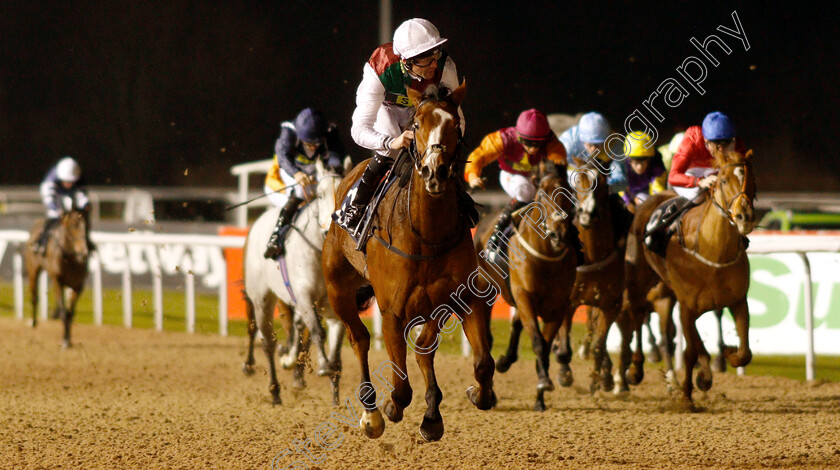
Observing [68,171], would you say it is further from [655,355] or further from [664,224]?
[664,224]

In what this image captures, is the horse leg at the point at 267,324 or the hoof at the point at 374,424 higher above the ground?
the horse leg at the point at 267,324

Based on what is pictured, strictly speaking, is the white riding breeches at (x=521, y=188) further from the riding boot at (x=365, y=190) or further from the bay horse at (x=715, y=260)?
the riding boot at (x=365, y=190)

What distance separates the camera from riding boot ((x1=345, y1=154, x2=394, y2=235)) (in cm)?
473

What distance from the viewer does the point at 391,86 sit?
4.70 m

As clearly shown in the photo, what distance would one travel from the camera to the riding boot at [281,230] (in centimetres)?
691

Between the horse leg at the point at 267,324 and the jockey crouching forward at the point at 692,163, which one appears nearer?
the jockey crouching forward at the point at 692,163

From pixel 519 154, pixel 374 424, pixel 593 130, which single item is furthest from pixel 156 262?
pixel 374 424

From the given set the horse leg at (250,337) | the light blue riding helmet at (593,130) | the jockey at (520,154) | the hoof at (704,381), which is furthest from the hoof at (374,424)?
the light blue riding helmet at (593,130)

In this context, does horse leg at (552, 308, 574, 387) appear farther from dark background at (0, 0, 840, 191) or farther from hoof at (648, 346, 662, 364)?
dark background at (0, 0, 840, 191)

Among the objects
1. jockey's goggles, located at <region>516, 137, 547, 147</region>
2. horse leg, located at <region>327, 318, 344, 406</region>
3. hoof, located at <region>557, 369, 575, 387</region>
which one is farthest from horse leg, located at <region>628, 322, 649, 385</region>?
horse leg, located at <region>327, 318, 344, 406</region>

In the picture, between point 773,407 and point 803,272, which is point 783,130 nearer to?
point 803,272

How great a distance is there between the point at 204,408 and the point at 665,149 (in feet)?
17.1

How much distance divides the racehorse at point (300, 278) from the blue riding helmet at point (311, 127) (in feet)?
0.94

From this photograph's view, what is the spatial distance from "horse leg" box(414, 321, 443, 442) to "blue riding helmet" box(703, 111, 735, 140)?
286 centimetres
